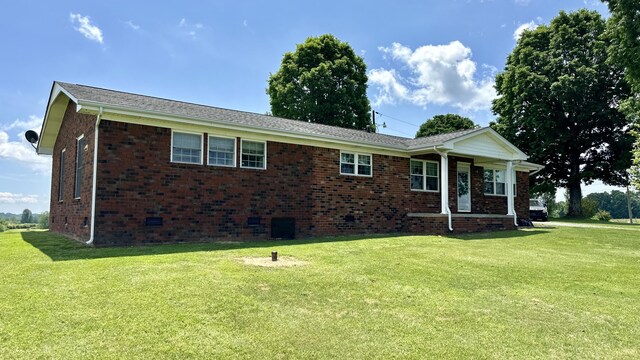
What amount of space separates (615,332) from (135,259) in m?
7.31

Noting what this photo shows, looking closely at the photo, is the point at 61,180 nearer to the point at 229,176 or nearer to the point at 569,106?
the point at 229,176

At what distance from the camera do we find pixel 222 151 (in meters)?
11.7

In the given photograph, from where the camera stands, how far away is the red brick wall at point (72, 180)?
10469mm

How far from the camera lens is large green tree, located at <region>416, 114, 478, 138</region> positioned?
1661 inches

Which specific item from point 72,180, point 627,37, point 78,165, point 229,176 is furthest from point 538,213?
point 72,180

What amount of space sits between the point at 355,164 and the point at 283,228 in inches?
146

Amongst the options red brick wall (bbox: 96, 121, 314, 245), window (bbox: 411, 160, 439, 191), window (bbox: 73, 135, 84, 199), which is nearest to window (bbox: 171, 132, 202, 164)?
red brick wall (bbox: 96, 121, 314, 245)

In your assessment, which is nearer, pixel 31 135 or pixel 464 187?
pixel 31 135

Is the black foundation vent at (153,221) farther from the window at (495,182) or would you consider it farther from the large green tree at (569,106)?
the large green tree at (569,106)

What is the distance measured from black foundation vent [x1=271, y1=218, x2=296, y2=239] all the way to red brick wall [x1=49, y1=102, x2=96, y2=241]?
16.6 ft

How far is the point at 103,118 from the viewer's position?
9.80 metres

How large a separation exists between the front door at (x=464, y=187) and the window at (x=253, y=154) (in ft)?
31.4


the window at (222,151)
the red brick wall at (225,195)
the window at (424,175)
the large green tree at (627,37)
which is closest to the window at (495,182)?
the red brick wall at (225,195)

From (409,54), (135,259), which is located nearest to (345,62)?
(409,54)
